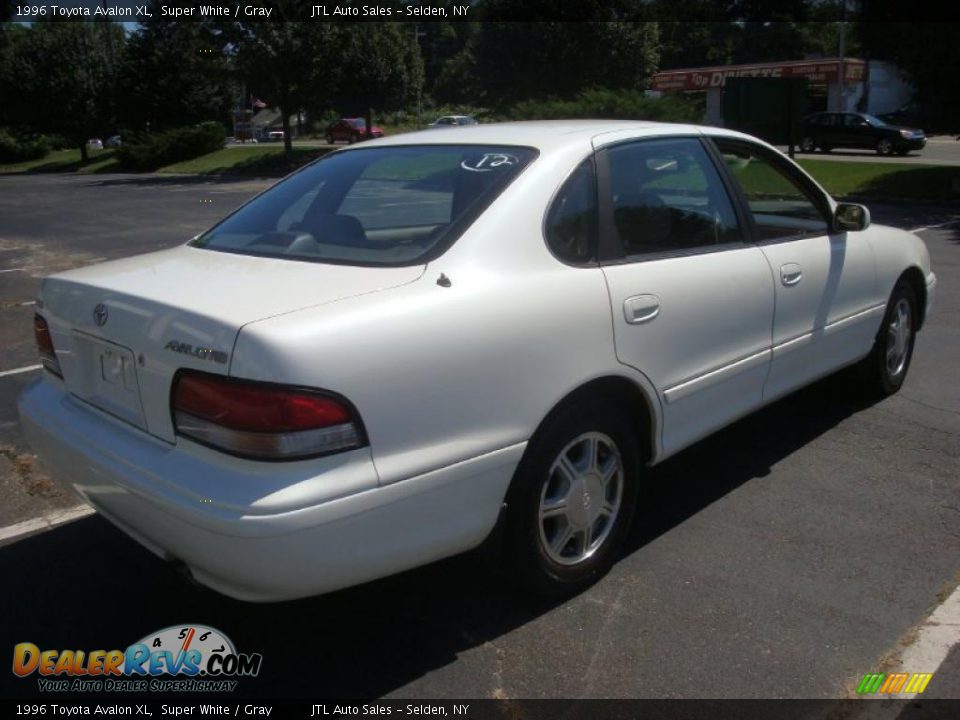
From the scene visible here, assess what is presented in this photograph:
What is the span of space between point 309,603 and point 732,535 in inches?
69.1

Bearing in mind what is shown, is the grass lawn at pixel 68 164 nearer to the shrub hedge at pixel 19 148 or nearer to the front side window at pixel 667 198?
the shrub hedge at pixel 19 148

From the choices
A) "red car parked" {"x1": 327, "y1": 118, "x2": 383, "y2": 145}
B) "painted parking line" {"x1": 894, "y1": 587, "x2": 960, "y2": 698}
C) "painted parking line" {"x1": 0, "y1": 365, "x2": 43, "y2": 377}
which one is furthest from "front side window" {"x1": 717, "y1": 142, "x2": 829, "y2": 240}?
"red car parked" {"x1": 327, "y1": 118, "x2": 383, "y2": 145}

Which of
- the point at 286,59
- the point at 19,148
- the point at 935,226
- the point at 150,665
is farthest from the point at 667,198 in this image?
the point at 19,148

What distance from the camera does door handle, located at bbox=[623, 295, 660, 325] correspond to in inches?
132

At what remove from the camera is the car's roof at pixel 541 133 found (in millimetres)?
3564

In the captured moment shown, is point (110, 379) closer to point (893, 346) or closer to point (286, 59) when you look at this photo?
point (893, 346)

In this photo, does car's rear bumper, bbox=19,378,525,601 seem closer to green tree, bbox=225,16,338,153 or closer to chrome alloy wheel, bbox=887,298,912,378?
chrome alloy wheel, bbox=887,298,912,378

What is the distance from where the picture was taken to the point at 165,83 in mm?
42844

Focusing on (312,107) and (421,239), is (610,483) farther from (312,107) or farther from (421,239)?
(312,107)

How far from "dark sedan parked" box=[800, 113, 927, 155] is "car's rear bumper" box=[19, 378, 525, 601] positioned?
32709 mm

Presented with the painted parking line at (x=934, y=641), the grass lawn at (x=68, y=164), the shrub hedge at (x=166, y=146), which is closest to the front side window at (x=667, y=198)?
the painted parking line at (x=934, y=641)

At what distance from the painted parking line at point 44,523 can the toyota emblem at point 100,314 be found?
1.51m

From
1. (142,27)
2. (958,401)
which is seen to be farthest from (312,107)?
(958,401)

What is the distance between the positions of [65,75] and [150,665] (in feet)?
164
